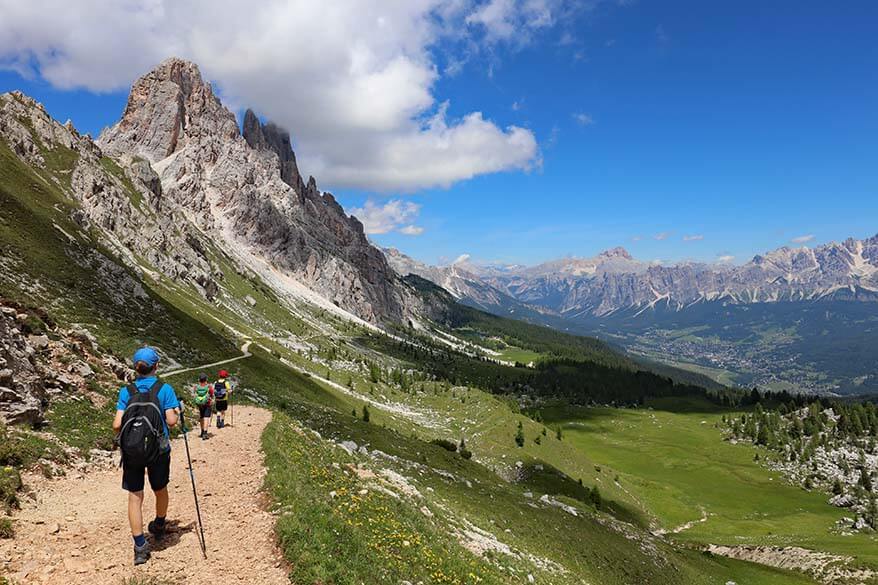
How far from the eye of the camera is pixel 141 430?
1250 centimetres

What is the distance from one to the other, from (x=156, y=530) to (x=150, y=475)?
7.75 feet

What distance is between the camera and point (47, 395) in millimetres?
24000

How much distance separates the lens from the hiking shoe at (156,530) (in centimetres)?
1404

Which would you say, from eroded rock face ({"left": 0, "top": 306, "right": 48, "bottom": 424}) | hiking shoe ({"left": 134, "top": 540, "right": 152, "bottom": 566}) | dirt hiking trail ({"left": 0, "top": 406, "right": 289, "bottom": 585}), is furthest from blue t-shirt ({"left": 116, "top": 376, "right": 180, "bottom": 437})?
eroded rock face ({"left": 0, "top": 306, "right": 48, "bottom": 424})

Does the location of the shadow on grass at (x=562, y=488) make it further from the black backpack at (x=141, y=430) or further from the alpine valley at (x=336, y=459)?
the black backpack at (x=141, y=430)

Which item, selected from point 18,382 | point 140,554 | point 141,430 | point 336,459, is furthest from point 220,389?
point 141,430

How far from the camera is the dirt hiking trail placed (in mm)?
12125

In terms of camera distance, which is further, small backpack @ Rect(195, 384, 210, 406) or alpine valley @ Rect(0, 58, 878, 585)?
small backpack @ Rect(195, 384, 210, 406)

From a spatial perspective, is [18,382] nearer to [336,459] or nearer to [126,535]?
[126,535]

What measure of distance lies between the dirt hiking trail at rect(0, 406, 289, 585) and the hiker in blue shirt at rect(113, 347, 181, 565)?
1053mm

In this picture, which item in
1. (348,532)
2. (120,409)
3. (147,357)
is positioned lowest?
(348,532)

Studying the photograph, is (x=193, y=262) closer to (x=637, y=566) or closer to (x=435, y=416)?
(x=435, y=416)

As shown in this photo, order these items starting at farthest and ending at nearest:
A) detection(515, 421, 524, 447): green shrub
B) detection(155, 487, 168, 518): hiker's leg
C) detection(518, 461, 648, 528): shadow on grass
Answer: detection(515, 421, 524, 447): green shrub < detection(518, 461, 648, 528): shadow on grass < detection(155, 487, 168, 518): hiker's leg

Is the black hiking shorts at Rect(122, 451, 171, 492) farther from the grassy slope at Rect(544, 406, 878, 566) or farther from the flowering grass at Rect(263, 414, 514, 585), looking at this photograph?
the grassy slope at Rect(544, 406, 878, 566)
